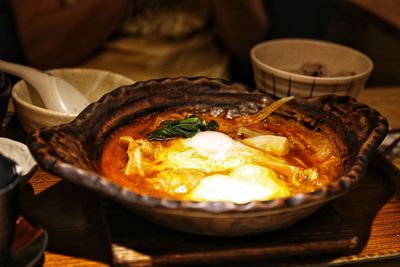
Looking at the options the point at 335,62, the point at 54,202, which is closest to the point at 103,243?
the point at 54,202

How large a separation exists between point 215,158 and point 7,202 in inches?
19.5

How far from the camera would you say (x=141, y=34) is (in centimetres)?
276

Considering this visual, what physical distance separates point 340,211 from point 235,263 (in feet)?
1.26

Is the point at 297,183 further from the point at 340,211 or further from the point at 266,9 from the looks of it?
the point at 266,9

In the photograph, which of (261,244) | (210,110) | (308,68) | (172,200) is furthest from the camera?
(308,68)

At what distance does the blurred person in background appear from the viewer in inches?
100

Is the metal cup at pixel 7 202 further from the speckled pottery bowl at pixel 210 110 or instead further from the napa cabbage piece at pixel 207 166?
the napa cabbage piece at pixel 207 166

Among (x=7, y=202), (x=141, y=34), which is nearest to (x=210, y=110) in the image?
(x=7, y=202)

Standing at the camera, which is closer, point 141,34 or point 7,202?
point 7,202

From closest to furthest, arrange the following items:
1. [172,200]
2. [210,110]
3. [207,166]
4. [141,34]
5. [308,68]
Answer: [172,200]
[207,166]
[210,110]
[308,68]
[141,34]

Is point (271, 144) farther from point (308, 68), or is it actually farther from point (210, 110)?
point (308, 68)

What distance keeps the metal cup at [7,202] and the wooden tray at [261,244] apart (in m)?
0.21

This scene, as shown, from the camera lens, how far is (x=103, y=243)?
3.80 ft

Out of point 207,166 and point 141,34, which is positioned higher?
point 207,166
